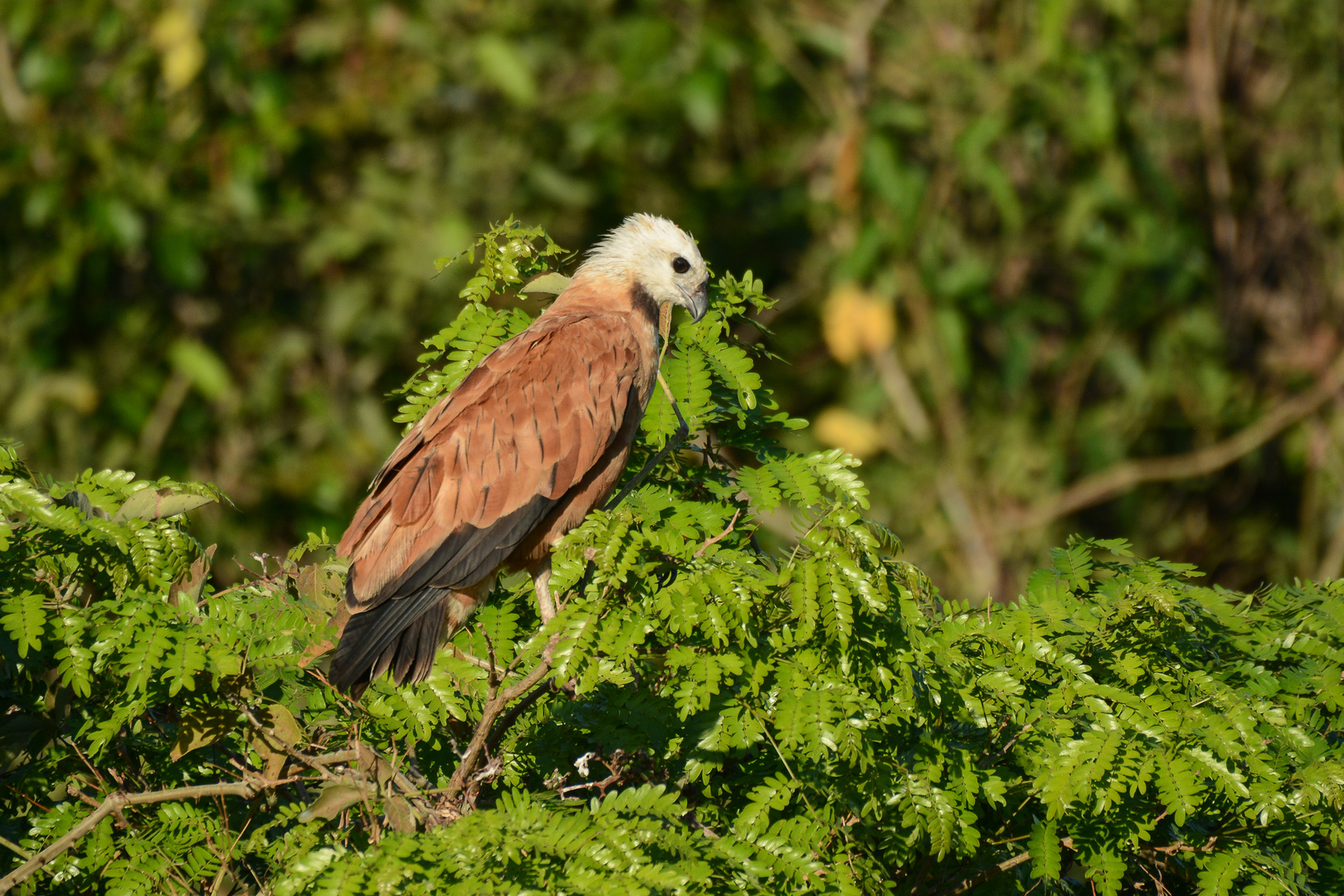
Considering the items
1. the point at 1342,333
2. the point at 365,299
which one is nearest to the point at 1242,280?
the point at 1342,333

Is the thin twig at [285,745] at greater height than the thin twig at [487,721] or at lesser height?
lesser

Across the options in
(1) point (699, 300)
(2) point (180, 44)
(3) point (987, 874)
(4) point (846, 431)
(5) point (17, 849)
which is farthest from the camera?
(4) point (846, 431)

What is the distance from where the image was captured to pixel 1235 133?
714 centimetres

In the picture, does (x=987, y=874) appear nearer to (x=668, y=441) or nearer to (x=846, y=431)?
(x=668, y=441)

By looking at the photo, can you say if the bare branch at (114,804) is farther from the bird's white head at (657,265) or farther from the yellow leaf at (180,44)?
the yellow leaf at (180,44)

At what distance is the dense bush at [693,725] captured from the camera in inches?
83.7

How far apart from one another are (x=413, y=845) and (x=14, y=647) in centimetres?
110

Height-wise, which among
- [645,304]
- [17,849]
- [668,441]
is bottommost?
[17,849]

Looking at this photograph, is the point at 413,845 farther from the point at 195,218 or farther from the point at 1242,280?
the point at 1242,280

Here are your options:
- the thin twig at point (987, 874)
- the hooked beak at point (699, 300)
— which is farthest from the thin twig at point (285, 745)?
the hooked beak at point (699, 300)

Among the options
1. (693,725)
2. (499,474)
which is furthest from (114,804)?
(499,474)

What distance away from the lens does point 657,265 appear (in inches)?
170

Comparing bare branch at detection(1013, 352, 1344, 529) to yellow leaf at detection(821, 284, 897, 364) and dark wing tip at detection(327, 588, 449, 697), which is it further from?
dark wing tip at detection(327, 588, 449, 697)

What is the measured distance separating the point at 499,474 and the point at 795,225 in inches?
137
